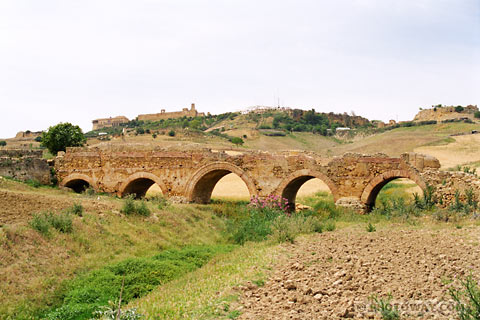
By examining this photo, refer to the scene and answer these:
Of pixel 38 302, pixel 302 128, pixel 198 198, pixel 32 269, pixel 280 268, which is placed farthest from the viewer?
pixel 302 128

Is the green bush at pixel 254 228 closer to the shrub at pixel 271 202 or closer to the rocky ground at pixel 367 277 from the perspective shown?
the shrub at pixel 271 202

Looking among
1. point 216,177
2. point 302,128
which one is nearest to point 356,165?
point 216,177

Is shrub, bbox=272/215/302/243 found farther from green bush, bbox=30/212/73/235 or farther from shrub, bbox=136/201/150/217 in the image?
green bush, bbox=30/212/73/235

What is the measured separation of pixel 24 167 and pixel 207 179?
9043 millimetres

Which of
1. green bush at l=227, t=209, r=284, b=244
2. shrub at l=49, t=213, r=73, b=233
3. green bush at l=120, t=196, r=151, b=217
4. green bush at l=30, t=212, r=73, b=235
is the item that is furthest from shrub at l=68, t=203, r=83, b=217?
green bush at l=227, t=209, r=284, b=244

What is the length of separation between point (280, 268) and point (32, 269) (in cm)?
546

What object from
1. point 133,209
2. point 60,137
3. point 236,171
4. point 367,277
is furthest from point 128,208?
point 60,137

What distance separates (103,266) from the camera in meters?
10.3

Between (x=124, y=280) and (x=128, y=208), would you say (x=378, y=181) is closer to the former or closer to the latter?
(x=128, y=208)

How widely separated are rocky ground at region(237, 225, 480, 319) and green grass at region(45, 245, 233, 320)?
3.10 m

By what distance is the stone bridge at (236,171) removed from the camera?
15.5m

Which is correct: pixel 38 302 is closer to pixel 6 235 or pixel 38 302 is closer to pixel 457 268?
pixel 6 235

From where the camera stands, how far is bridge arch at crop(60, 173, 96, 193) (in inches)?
813

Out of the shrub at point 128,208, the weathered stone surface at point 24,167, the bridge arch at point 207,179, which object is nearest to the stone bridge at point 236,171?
the bridge arch at point 207,179
